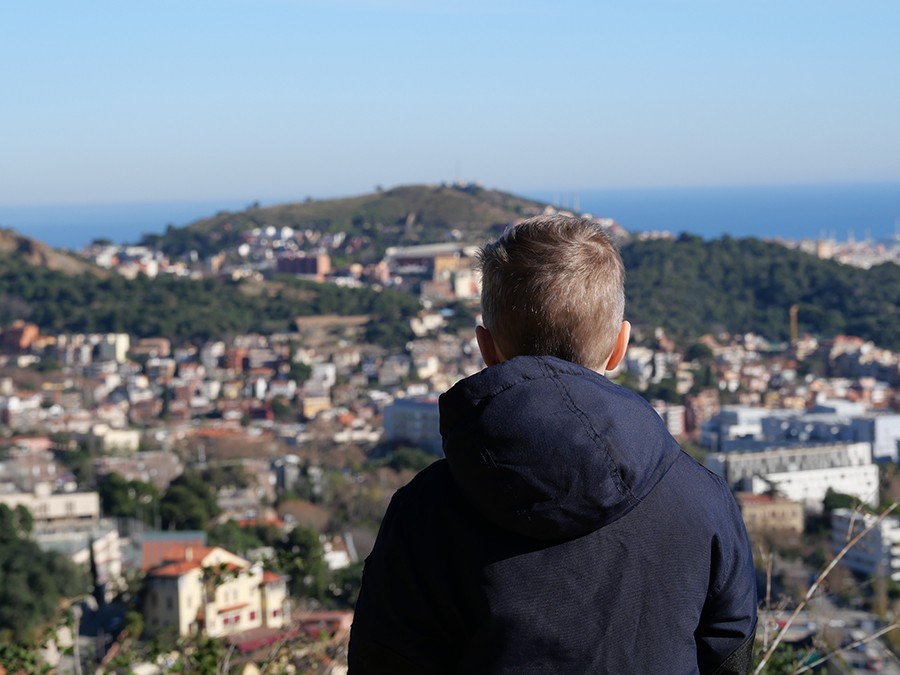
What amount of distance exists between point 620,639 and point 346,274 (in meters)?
41.0

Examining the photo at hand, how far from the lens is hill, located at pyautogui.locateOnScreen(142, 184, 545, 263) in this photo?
154 ft

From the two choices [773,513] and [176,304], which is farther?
[176,304]

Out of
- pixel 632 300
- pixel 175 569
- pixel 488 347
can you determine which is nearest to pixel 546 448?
pixel 488 347

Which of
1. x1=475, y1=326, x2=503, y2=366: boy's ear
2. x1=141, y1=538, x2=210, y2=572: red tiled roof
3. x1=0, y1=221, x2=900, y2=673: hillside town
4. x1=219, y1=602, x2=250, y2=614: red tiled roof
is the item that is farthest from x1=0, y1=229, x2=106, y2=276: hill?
x1=475, y1=326, x2=503, y2=366: boy's ear

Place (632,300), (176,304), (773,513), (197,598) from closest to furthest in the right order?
1. (197,598)
2. (773,513)
3. (176,304)
4. (632,300)

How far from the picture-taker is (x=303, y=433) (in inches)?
906

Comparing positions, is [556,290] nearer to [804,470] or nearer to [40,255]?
[804,470]

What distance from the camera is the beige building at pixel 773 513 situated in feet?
43.2

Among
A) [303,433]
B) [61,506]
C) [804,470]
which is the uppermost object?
[61,506]

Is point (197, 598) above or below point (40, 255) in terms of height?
above

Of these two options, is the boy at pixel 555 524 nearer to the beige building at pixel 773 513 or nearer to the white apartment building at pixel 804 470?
the beige building at pixel 773 513

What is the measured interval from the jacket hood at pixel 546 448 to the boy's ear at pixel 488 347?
10 centimetres

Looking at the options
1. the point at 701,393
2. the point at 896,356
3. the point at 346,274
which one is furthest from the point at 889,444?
the point at 346,274

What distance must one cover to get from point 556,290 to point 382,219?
49.1 m
